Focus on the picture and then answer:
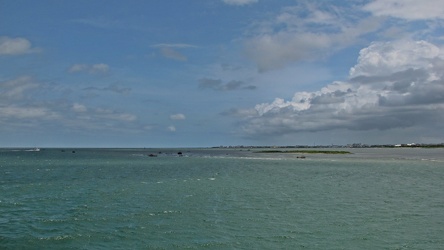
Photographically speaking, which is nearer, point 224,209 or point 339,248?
point 339,248

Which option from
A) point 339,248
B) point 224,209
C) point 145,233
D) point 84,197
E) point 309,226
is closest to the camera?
point 339,248

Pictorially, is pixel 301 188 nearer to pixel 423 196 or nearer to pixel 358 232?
pixel 423 196

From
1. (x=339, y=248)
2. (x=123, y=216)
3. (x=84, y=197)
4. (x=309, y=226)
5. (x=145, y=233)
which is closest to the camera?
(x=339, y=248)

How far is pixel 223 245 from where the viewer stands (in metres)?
25.9

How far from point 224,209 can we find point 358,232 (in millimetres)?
13149

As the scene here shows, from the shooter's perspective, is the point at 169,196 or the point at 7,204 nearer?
the point at 7,204

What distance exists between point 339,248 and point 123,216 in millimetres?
18051

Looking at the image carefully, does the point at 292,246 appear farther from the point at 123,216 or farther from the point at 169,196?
the point at 169,196

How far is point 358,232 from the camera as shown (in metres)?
29.3

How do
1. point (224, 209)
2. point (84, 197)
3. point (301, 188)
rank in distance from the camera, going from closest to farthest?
1. point (224, 209)
2. point (84, 197)
3. point (301, 188)

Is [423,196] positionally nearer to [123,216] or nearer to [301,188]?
[301,188]

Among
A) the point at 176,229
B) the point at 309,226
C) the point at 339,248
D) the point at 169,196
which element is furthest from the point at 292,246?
the point at 169,196

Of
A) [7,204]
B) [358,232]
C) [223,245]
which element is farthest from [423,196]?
[7,204]

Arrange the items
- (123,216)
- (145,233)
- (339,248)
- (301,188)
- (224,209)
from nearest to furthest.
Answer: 1. (339,248)
2. (145,233)
3. (123,216)
4. (224,209)
5. (301,188)
